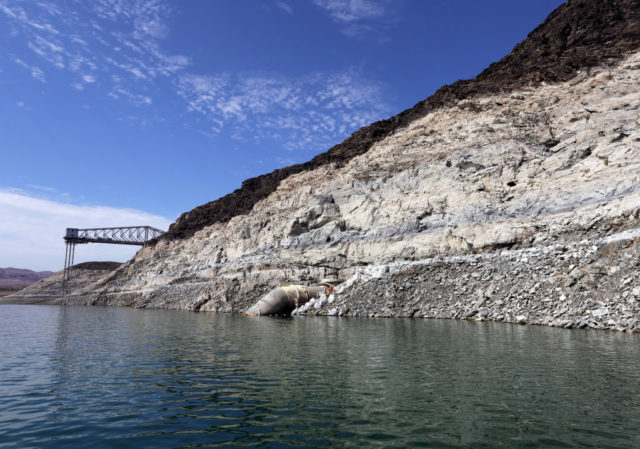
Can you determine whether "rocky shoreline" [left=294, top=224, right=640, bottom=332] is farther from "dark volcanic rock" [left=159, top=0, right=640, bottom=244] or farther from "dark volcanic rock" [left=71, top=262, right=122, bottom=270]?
"dark volcanic rock" [left=71, top=262, right=122, bottom=270]

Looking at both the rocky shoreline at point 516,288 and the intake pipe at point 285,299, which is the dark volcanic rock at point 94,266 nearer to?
the intake pipe at point 285,299

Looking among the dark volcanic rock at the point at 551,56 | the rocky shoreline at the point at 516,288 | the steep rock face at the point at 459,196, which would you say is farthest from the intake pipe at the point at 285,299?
the dark volcanic rock at the point at 551,56

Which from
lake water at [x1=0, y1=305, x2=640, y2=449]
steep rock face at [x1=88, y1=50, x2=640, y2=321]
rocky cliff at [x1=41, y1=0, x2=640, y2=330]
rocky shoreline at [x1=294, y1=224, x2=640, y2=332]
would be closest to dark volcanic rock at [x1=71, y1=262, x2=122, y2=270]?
rocky cliff at [x1=41, y1=0, x2=640, y2=330]

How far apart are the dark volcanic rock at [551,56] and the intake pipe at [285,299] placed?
2411 centimetres

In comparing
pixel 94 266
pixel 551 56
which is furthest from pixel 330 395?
pixel 94 266

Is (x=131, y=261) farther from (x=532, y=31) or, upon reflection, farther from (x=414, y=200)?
(x=532, y=31)

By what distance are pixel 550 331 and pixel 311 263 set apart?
24.8 metres

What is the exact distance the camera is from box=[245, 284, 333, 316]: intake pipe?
106 feet

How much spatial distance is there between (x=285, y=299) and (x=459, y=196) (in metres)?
17.6

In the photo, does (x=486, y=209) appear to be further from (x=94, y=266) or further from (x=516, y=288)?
(x=94, y=266)

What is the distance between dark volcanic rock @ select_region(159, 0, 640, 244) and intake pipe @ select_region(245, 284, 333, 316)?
24109 mm

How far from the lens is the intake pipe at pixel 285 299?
32.4 metres

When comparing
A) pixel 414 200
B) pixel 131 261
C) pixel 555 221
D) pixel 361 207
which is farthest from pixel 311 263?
pixel 131 261

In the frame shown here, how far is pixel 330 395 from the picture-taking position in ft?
24.8
